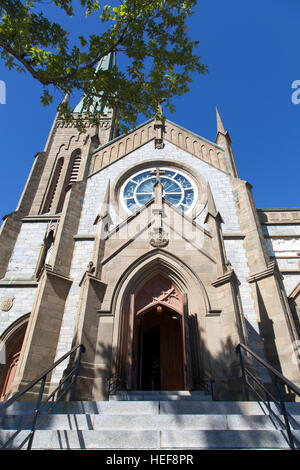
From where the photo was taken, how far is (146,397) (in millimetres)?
6602

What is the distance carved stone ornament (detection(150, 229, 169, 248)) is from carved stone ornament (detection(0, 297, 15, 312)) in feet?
20.5

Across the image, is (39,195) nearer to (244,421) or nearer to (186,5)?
(186,5)

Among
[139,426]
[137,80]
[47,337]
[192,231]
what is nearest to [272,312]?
[192,231]

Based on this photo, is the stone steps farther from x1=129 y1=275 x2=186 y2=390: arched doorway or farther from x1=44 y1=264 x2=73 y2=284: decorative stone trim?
x1=44 y1=264 x2=73 y2=284: decorative stone trim

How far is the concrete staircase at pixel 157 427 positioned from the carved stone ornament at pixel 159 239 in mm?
4355

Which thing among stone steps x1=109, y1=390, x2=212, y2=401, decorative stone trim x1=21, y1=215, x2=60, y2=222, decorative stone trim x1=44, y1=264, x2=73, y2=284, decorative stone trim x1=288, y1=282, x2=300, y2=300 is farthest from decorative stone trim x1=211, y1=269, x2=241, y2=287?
decorative stone trim x1=21, y1=215, x2=60, y2=222

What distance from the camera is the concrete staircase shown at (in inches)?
155

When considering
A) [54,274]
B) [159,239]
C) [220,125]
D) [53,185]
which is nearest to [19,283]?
[54,274]

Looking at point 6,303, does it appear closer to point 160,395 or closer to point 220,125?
point 160,395

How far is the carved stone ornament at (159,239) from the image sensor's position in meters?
9.46

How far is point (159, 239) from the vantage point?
955 cm

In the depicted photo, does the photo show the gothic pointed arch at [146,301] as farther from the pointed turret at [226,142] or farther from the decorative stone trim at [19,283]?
the pointed turret at [226,142]

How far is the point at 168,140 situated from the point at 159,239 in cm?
833
